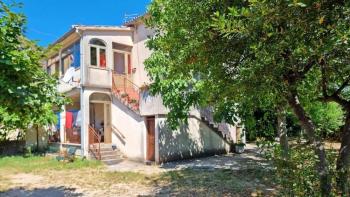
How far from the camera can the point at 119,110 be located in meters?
16.7

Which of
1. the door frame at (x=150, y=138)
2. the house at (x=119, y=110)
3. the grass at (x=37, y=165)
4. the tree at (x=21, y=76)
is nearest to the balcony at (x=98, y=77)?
the house at (x=119, y=110)

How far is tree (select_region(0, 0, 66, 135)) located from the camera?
5777mm

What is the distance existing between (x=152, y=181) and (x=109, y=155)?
5640 mm

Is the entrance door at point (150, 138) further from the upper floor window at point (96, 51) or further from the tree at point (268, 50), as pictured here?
the tree at point (268, 50)

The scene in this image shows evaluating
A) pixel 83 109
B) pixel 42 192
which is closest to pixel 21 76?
pixel 42 192

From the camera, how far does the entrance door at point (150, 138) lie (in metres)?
14.5

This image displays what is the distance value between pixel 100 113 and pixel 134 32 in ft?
18.6

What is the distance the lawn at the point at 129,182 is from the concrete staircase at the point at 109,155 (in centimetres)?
101

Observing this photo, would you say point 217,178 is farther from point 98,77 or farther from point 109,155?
point 98,77

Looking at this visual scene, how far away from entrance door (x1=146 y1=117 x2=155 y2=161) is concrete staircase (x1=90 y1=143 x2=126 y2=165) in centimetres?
178

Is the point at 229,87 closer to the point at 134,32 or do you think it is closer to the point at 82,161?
the point at 82,161

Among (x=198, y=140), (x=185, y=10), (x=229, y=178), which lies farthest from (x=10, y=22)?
(x=198, y=140)

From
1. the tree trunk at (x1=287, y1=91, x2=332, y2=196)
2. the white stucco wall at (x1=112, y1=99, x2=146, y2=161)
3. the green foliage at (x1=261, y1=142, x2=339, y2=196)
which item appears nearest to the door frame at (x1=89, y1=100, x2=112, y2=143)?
the white stucco wall at (x1=112, y1=99, x2=146, y2=161)

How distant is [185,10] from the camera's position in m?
4.82
